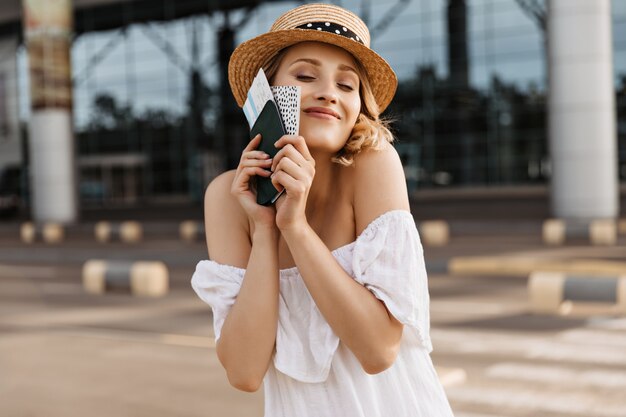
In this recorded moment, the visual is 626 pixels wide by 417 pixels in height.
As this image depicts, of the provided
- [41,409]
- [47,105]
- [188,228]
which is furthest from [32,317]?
[47,105]

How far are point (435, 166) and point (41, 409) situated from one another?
103ft

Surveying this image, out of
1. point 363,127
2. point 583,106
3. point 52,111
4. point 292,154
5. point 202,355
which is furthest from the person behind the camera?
point 52,111

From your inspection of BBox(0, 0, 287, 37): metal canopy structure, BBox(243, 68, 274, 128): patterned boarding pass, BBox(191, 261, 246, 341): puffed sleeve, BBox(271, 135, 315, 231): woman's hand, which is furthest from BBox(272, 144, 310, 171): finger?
BBox(0, 0, 287, 37): metal canopy structure

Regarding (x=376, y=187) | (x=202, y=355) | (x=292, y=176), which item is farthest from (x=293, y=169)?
(x=202, y=355)

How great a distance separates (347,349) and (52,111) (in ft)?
93.7

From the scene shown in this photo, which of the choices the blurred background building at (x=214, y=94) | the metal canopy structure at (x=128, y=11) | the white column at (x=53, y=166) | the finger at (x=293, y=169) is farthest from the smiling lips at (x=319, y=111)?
the metal canopy structure at (x=128, y=11)

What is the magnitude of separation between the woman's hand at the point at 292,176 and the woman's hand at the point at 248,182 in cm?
5

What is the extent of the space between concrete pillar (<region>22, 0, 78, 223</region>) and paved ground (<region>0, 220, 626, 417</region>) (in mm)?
17985

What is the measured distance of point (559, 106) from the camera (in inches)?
730

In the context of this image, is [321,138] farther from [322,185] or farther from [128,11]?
[128,11]

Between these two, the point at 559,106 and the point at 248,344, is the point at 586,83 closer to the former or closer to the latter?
the point at 559,106

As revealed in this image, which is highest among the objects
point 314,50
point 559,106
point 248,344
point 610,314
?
point 559,106

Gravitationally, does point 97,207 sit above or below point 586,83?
below

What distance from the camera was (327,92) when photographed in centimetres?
171
